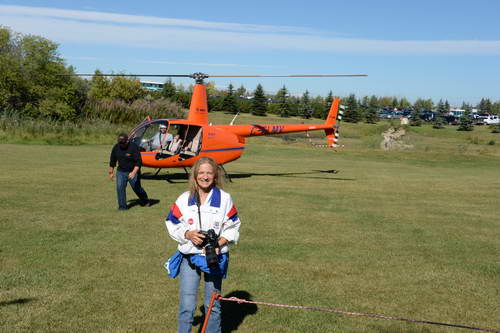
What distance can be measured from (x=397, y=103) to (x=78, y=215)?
193 metres

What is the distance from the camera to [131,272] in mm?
7410

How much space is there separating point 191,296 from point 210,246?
58 cm

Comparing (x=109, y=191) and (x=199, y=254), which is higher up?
(x=199, y=254)

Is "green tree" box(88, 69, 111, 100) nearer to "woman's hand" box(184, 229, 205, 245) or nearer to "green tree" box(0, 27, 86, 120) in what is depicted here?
"green tree" box(0, 27, 86, 120)

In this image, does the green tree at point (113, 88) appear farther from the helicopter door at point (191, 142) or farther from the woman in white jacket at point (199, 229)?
the woman in white jacket at point (199, 229)

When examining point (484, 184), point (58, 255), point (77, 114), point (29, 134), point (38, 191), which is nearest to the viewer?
point (58, 255)

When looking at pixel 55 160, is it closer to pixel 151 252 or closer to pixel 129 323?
pixel 151 252

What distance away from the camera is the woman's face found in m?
4.57

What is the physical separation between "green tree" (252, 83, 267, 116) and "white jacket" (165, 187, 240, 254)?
332 ft

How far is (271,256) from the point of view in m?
8.61

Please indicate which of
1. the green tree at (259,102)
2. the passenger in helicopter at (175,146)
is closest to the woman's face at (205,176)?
the passenger in helicopter at (175,146)

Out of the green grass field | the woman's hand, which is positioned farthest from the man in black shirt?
the woman's hand

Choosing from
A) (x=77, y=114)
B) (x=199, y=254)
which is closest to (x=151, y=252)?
(x=199, y=254)

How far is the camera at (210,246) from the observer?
171 inches
